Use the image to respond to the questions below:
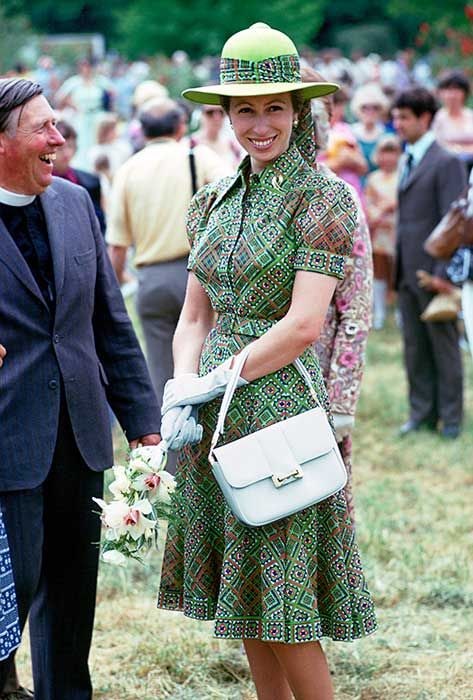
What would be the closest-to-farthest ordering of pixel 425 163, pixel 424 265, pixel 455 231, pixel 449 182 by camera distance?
pixel 455 231
pixel 449 182
pixel 425 163
pixel 424 265

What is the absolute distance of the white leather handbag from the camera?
3.33 metres

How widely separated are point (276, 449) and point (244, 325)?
1.26 ft

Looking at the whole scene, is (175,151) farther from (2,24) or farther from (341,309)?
(2,24)

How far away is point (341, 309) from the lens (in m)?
4.22

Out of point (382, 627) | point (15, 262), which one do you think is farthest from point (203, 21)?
point (15, 262)

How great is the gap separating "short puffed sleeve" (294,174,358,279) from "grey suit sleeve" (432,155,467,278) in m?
4.67

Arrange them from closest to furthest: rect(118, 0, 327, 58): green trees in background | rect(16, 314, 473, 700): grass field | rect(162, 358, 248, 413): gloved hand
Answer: rect(162, 358, 248, 413): gloved hand
rect(16, 314, 473, 700): grass field
rect(118, 0, 327, 58): green trees in background

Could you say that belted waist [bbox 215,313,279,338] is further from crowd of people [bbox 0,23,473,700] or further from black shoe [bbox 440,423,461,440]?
black shoe [bbox 440,423,461,440]

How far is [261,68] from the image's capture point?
3.46 m

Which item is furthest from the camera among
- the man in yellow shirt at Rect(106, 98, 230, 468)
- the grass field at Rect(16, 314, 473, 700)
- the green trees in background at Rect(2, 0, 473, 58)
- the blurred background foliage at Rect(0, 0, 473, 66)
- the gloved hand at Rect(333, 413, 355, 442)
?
the green trees in background at Rect(2, 0, 473, 58)

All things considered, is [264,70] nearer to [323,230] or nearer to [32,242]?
[323,230]

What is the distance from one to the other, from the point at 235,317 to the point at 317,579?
0.78 m

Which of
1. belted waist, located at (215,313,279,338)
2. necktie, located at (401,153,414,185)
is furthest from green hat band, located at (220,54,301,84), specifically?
necktie, located at (401,153,414,185)

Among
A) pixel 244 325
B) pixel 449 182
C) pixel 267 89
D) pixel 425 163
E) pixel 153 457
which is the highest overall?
pixel 267 89
